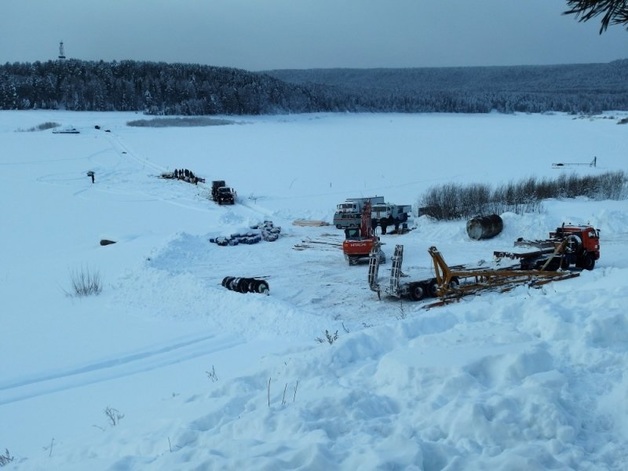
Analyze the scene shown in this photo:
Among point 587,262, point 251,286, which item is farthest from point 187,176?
point 587,262

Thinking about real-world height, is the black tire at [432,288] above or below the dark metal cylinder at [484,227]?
below

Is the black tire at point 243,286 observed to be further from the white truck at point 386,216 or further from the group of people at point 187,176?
the group of people at point 187,176

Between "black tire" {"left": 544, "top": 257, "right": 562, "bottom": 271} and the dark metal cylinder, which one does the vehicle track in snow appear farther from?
the dark metal cylinder

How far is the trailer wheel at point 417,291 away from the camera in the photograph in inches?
604

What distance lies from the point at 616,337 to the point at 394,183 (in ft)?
109

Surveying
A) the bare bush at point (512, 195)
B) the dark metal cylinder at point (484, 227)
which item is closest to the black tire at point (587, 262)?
the dark metal cylinder at point (484, 227)

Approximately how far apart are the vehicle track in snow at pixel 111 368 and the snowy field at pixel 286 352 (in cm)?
4

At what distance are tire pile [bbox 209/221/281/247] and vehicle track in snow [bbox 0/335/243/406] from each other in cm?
1080

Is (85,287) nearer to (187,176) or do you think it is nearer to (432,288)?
(432,288)

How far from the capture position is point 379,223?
25625 mm

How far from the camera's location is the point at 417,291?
15.4 meters

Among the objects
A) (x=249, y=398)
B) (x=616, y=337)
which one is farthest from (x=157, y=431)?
(x=616, y=337)

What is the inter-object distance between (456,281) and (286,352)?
803cm

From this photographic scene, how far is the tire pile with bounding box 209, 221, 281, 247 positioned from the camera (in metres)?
23.3
